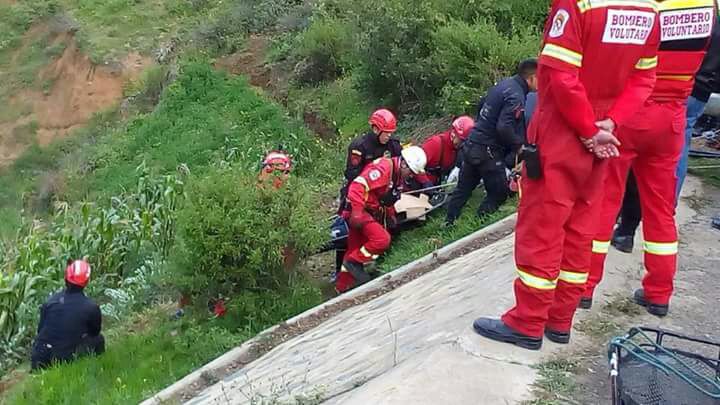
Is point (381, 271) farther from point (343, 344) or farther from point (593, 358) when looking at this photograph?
point (593, 358)

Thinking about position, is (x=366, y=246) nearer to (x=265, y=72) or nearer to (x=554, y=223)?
(x=554, y=223)

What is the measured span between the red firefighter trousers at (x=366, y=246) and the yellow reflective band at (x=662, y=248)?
3323 mm

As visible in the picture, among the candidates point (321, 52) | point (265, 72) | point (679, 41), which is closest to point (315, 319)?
point (679, 41)

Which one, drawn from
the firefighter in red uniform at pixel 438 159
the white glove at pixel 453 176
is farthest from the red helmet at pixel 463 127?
the white glove at pixel 453 176

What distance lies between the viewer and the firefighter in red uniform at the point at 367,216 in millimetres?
8430

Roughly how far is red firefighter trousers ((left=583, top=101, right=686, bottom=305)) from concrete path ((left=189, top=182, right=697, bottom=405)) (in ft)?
1.94

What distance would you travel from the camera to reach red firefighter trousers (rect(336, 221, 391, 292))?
8438mm

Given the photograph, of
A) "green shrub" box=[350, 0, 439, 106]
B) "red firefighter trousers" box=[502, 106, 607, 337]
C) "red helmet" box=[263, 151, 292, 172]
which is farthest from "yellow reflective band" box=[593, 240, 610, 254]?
"green shrub" box=[350, 0, 439, 106]

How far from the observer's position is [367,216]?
847cm

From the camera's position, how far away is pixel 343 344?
6348 millimetres

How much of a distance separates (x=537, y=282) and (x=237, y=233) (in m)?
3.26

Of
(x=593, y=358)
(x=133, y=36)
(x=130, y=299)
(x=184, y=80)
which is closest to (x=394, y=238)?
(x=130, y=299)

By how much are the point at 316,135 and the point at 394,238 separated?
6.54 metres

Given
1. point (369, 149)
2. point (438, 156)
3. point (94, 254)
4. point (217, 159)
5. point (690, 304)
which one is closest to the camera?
point (690, 304)
